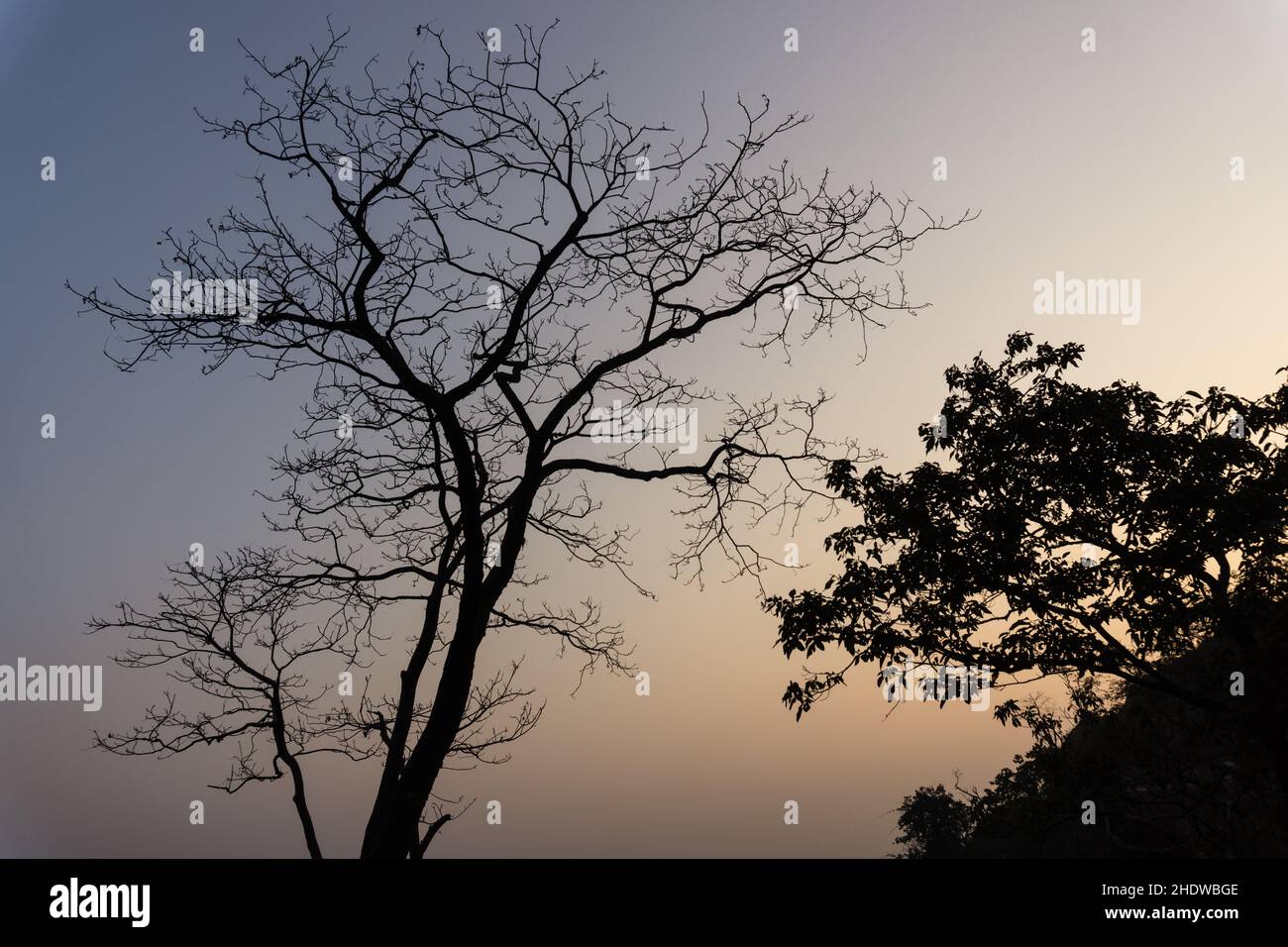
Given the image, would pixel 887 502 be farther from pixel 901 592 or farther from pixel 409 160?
pixel 409 160

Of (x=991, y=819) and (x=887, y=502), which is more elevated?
(x=887, y=502)

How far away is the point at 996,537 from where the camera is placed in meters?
13.2

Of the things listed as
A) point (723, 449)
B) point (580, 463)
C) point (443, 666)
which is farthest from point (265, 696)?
point (723, 449)

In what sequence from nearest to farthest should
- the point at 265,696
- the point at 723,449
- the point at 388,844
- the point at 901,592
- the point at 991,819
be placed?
the point at 388,844 → the point at 723,449 → the point at 265,696 → the point at 901,592 → the point at 991,819

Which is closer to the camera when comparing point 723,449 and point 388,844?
point 388,844

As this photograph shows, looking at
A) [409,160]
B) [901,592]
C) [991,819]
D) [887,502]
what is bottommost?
[991,819]

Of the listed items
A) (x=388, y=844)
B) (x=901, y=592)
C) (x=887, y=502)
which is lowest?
(x=388, y=844)

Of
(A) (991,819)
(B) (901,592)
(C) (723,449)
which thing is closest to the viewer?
(C) (723,449)

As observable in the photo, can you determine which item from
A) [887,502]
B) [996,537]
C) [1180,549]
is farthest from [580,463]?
[1180,549]
